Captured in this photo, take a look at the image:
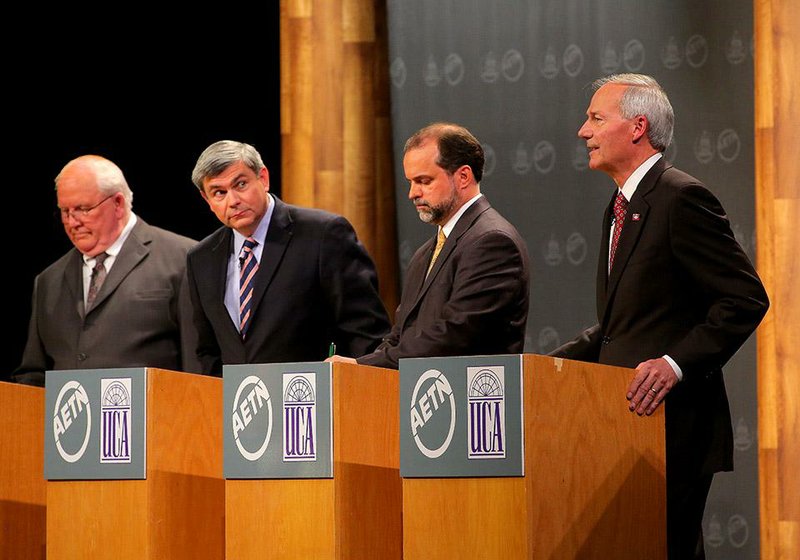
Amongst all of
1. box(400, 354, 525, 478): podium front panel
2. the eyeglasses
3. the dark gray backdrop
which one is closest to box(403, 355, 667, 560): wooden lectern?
box(400, 354, 525, 478): podium front panel

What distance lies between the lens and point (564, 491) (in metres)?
3.19

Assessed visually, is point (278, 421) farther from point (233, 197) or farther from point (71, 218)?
point (71, 218)

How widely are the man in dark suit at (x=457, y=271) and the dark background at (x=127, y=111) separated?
102 inches

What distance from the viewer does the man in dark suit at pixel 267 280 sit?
4441 millimetres

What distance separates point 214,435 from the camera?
12.9 ft

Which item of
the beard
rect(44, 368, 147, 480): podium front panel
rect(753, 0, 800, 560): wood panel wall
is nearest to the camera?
rect(44, 368, 147, 480): podium front panel

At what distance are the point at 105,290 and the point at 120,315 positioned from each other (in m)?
0.11

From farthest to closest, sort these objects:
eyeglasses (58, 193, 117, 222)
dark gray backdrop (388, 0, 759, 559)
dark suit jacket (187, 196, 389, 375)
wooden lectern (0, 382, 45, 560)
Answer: dark gray backdrop (388, 0, 759, 559) < eyeglasses (58, 193, 117, 222) < dark suit jacket (187, 196, 389, 375) < wooden lectern (0, 382, 45, 560)

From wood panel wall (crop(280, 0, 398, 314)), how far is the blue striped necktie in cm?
178

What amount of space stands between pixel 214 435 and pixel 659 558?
1248 mm

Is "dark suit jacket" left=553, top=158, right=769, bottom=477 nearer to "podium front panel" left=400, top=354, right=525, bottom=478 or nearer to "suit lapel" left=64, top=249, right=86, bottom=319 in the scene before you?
"podium front panel" left=400, top=354, right=525, bottom=478

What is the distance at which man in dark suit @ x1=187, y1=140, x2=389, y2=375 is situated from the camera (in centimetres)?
444

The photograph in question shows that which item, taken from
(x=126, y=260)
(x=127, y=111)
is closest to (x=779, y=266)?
(x=126, y=260)

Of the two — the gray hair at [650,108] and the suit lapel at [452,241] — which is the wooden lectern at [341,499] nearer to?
the suit lapel at [452,241]
